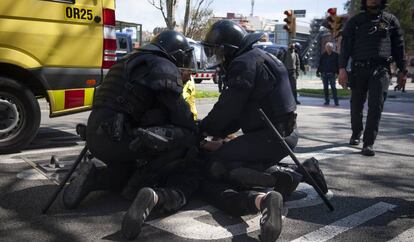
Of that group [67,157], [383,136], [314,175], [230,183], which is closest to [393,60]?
[383,136]

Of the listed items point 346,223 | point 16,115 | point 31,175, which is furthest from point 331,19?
point 346,223

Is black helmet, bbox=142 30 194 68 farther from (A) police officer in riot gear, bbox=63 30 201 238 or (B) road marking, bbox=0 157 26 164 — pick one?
(B) road marking, bbox=0 157 26 164

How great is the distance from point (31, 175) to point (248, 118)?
7.23 ft

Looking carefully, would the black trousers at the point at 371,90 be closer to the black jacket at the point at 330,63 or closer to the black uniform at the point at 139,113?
the black uniform at the point at 139,113

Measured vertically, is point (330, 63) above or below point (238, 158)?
above

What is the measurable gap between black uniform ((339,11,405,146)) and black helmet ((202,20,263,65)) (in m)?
2.58

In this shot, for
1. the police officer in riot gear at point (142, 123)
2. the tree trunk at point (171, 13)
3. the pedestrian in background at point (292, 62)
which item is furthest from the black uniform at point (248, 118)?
the tree trunk at point (171, 13)

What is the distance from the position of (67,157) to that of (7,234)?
2.30 meters

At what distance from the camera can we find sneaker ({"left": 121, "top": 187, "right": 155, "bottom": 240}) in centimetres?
286

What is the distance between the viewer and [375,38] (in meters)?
5.69

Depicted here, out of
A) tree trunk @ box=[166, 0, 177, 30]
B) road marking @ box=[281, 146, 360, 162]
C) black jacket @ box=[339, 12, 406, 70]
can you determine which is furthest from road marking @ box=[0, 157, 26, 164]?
tree trunk @ box=[166, 0, 177, 30]

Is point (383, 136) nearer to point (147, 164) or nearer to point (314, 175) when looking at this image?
point (314, 175)

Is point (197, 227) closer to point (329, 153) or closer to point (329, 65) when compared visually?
point (329, 153)

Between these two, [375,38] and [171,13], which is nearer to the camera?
[375,38]
